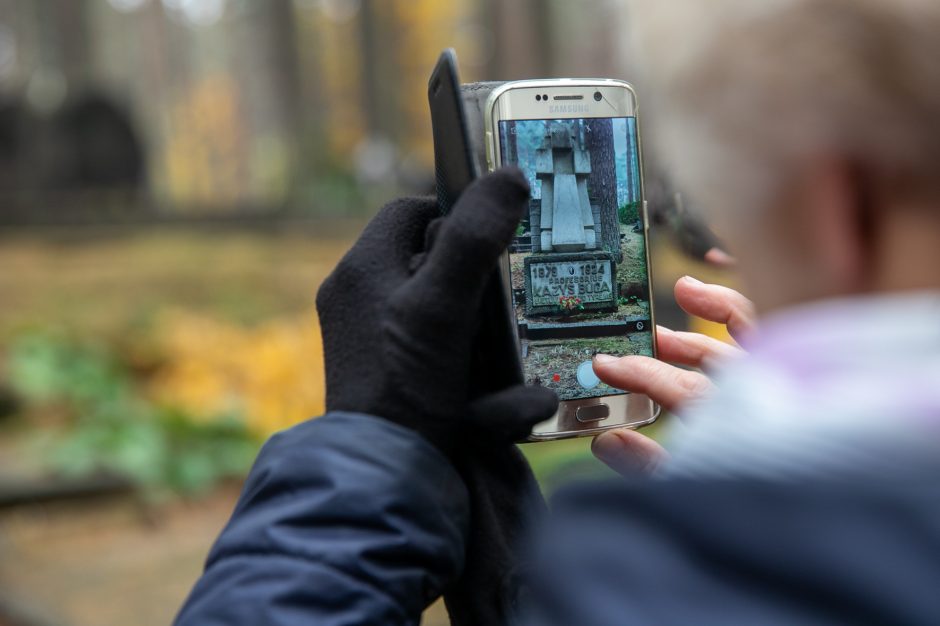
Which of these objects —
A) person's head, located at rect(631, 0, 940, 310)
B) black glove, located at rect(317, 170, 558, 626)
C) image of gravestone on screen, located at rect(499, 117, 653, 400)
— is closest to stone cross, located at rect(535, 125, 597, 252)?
image of gravestone on screen, located at rect(499, 117, 653, 400)

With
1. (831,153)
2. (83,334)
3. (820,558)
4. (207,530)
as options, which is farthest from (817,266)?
(83,334)

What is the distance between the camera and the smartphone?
1130 mm

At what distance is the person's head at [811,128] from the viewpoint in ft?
1.81

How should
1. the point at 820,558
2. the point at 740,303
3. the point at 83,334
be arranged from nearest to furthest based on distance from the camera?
the point at 820,558
the point at 740,303
the point at 83,334

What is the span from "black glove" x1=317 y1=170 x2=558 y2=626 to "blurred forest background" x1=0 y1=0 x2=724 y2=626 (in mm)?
90

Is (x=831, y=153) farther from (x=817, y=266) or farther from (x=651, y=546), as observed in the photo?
(x=651, y=546)

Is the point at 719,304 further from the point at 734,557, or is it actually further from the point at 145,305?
the point at 145,305

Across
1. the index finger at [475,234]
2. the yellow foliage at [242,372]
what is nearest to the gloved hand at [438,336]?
the index finger at [475,234]

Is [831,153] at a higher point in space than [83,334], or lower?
higher

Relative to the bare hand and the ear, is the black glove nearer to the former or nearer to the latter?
the bare hand

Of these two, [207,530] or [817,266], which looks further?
[207,530]

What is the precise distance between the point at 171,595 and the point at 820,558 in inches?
129

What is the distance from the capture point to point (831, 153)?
0.58 meters

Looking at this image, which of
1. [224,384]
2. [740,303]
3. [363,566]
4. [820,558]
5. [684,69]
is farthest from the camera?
[224,384]
